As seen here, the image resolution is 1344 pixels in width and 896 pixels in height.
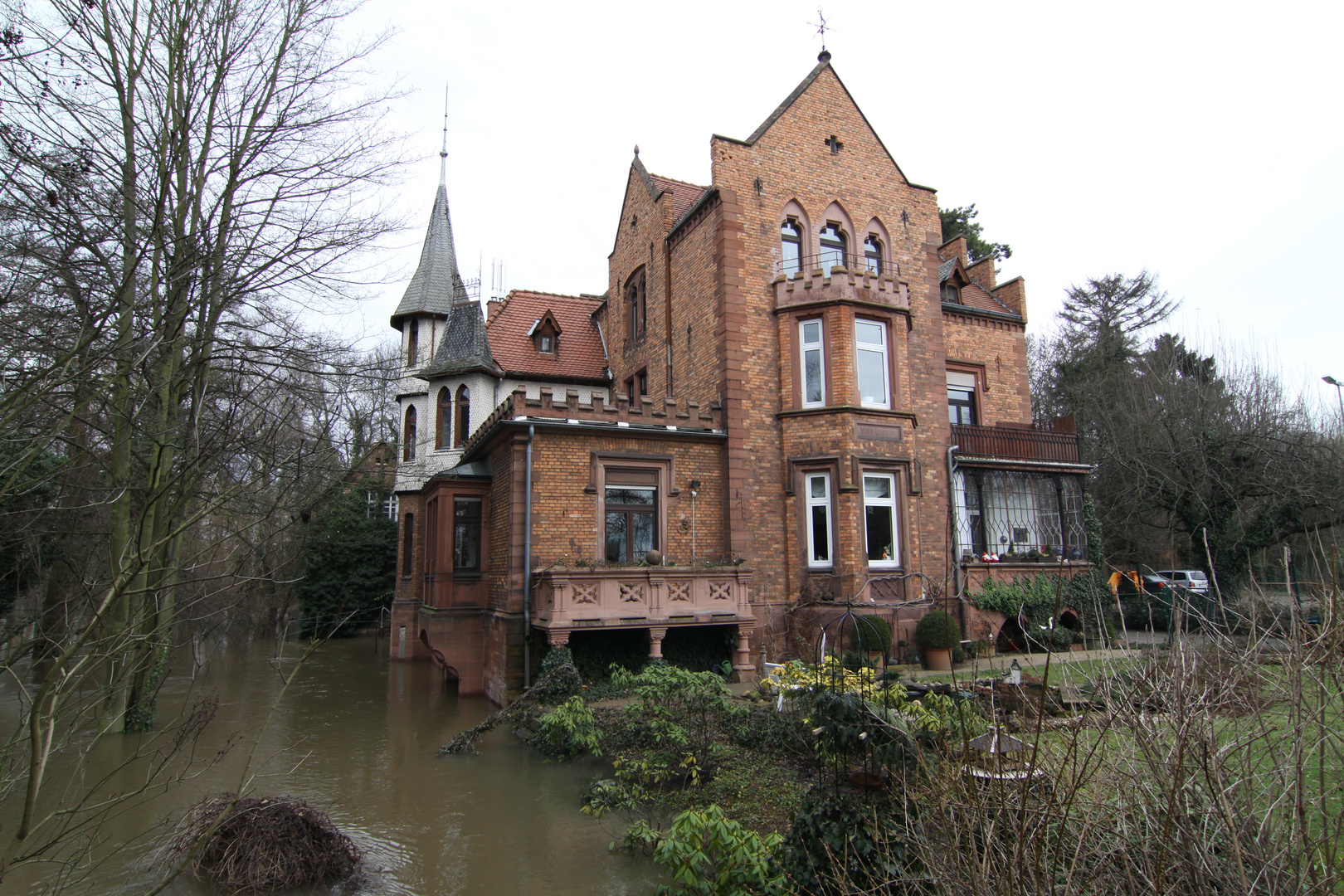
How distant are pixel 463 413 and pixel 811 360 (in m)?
11.1

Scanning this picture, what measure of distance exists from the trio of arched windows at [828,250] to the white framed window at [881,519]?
4984mm

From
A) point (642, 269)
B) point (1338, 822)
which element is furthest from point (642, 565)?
point (1338, 822)

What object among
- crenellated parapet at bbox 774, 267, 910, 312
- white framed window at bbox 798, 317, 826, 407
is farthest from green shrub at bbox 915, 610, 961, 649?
crenellated parapet at bbox 774, 267, 910, 312

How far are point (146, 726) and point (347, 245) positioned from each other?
9.14 meters

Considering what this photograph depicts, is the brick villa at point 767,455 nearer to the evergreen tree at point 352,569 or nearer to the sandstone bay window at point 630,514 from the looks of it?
the sandstone bay window at point 630,514

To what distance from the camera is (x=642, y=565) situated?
48.1 feet

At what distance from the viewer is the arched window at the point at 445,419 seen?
2330cm

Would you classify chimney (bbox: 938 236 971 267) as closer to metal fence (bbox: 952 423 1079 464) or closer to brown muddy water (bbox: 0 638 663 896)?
metal fence (bbox: 952 423 1079 464)

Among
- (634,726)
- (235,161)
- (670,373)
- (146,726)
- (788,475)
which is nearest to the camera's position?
(235,161)

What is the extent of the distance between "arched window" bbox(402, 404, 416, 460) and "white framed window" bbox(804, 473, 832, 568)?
12894 millimetres

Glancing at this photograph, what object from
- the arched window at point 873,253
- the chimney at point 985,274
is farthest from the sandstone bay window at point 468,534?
the chimney at point 985,274

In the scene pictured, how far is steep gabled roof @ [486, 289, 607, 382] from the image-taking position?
23.9 m

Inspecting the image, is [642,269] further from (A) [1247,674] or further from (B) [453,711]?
(A) [1247,674]

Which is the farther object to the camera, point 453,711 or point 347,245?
point 453,711
